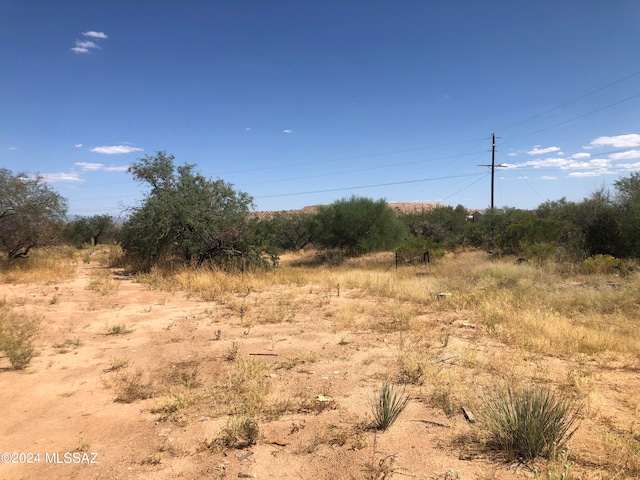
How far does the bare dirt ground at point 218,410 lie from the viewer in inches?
125

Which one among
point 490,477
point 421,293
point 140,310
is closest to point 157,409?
point 490,477

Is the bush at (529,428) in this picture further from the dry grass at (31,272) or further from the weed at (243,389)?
the dry grass at (31,272)

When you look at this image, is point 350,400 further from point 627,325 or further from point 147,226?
point 147,226

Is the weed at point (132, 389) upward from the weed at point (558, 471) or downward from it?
downward

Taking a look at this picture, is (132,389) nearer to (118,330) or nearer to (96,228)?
(118,330)

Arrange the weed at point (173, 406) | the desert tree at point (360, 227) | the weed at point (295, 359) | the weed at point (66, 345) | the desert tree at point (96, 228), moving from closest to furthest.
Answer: the weed at point (173, 406) → the weed at point (295, 359) → the weed at point (66, 345) → the desert tree at point (360, 227) → the desert tree at point (96, 228)

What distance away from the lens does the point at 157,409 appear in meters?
4.28

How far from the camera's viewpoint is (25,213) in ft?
47.5

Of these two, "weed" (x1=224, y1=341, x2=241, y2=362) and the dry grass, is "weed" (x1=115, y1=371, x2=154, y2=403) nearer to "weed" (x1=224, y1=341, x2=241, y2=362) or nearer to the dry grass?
"weed" (x1=224, y1=341, x2=241, y2=362)

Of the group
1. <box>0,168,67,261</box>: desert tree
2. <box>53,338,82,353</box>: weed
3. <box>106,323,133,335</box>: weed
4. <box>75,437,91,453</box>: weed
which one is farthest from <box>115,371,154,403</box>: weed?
<box>0,168,67,261</box>: desert tree

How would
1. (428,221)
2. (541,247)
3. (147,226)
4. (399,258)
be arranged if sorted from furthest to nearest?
(428,221) → (399,258) → (541,247) → (147,226)

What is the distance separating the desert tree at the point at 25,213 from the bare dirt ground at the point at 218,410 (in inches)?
321

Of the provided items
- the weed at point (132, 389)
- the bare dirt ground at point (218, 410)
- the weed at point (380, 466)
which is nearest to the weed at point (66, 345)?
the bare dirt ground at point (218, 410)

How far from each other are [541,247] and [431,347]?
13435 mm
